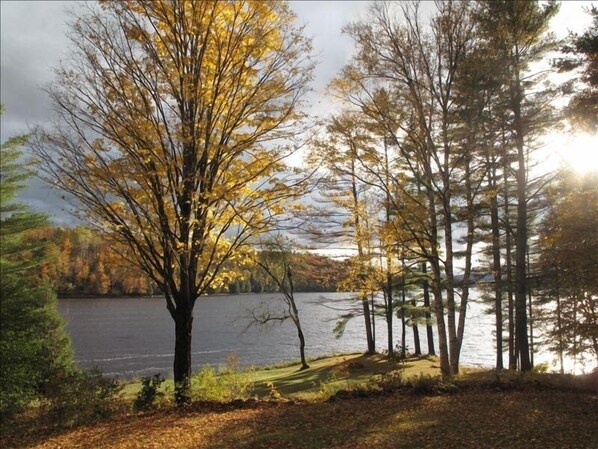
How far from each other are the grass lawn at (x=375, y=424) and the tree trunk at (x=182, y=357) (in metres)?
0.42

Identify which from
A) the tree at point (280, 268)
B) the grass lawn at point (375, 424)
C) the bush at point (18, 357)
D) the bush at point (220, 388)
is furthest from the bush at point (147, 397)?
the tree at point (280, 268)

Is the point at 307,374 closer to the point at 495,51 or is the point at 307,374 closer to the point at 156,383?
the point at 156,383

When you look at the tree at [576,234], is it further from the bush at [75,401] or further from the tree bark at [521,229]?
the bush at [75,401]

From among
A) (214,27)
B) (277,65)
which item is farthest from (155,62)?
(277,65)

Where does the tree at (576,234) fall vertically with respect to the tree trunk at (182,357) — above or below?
above

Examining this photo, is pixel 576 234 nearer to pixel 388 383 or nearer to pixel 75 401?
pixel 388 383

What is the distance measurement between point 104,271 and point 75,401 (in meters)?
96.2

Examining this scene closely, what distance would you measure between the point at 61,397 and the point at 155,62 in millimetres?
6303

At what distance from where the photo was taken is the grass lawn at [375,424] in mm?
5836

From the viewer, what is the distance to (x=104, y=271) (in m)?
95.8

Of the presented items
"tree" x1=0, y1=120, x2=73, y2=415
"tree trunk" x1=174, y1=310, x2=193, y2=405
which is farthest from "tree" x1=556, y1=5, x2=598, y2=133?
"tree" x1=0, y1=120, x2=73, y2=415

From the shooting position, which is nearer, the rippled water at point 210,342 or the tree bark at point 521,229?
the tree bark at point 521,229

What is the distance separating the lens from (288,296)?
26.5 meters

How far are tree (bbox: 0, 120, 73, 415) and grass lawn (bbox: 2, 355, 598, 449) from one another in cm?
336
